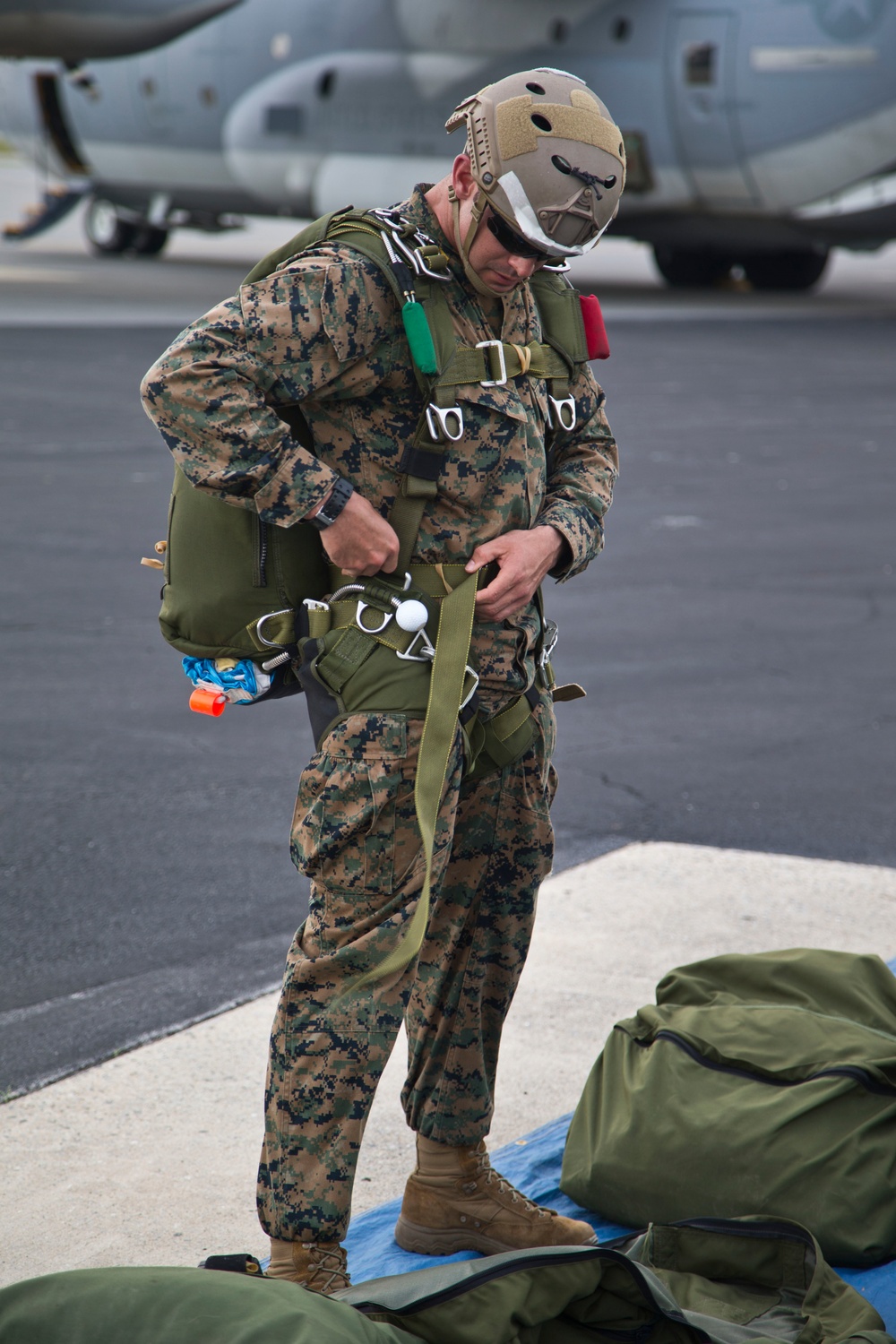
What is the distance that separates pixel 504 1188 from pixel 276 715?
3943 millimetres

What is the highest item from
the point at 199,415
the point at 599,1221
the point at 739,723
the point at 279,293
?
the point at 279,293

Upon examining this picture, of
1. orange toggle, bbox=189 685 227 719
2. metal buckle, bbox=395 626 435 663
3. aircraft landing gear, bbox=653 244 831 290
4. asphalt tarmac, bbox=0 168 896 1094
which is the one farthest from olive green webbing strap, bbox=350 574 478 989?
aircraft landing gear, bbox=653 244 831 290

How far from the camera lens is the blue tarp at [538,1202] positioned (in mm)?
2881

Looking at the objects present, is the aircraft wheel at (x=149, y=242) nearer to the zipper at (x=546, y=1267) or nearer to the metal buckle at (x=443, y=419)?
the metal buckle at (x=443, y=419)

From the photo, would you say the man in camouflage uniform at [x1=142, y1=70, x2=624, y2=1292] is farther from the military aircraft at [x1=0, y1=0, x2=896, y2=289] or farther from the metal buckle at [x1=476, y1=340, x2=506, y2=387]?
the military aircraft at [x1=0, y1=0, x2=896, y2=289]

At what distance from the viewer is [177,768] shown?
599cm

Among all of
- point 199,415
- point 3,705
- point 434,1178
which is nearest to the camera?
point 199,415

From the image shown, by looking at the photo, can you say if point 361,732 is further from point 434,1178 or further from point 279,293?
point 434,1178

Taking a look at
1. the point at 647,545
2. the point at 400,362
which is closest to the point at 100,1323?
the point at 400,362

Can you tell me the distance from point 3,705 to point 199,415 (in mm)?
4399

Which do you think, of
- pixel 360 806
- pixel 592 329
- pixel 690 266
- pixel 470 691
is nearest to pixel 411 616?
pixel 470 691

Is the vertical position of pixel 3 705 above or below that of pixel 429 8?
below

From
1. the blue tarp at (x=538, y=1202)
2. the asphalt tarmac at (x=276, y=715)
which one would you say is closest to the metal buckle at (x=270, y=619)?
the blue tarp at (x=538, y=1202)

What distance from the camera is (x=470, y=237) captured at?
2654 mm
